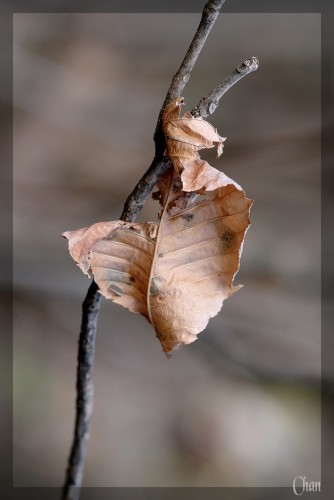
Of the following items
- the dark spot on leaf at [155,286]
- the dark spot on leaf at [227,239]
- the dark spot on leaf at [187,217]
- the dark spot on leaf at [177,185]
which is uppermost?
the dark spot on leaf at [177,185]

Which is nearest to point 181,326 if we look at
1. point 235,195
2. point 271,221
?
point 235,195

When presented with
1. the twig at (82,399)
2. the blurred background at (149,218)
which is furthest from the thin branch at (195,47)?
the blurred background at (149,218)

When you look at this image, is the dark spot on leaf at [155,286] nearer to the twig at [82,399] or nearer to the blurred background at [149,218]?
the twig at [82,399]

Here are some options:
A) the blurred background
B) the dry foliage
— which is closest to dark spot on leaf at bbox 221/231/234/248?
the dry foliage

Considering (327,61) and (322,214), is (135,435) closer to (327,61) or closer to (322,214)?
(322,214)

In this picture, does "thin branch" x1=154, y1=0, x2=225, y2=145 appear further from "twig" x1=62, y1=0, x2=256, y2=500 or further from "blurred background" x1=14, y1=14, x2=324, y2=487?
"blurred background" x1=14, y1=14, x2=324, y2=487

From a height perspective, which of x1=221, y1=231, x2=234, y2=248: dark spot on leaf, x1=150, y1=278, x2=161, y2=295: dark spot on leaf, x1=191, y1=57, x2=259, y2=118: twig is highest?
x1=191, y1=57, x2=259, y2=118: twig

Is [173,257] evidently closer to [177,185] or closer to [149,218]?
[177,185]
